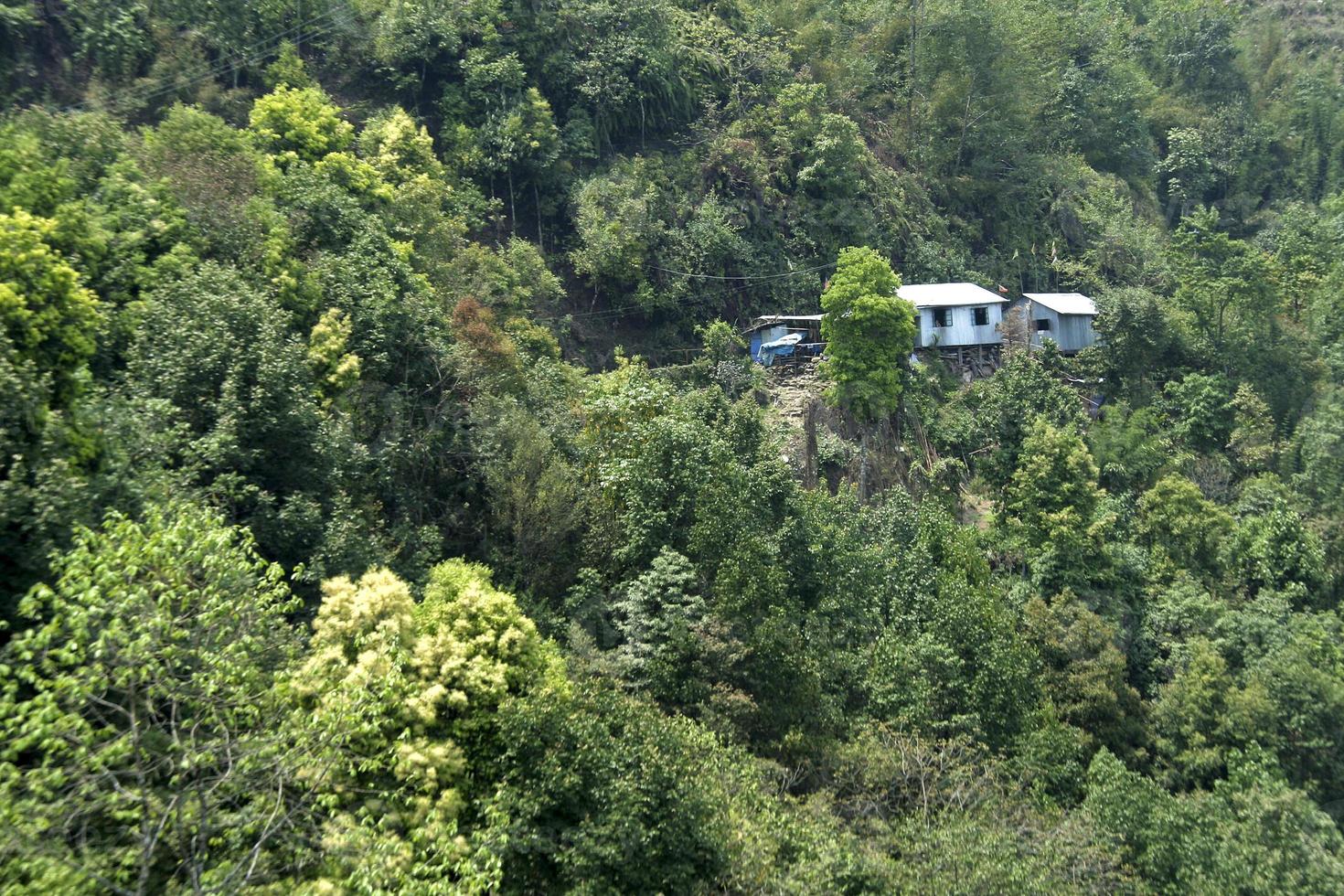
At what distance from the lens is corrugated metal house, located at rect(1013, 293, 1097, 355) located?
129 ft

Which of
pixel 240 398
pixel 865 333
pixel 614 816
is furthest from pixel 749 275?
pixel 614 816

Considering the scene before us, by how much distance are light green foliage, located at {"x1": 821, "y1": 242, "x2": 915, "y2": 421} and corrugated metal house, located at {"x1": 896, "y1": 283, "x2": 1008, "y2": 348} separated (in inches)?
184

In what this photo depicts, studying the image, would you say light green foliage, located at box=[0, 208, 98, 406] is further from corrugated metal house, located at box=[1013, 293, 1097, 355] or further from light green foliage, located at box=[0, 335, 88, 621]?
corrugated metal house, located at box=[1013, 293, 1097, 355]

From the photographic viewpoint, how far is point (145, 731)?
36.3ft

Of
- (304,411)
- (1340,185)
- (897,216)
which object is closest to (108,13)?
(304,411)

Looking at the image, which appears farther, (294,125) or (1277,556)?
(1277,556)

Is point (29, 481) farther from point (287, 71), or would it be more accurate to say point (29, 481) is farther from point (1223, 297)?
point (1223, 297)

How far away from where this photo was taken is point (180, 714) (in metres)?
11.9

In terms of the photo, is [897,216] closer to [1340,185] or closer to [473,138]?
[473,138]

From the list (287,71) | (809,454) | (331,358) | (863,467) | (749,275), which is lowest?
(863,467)

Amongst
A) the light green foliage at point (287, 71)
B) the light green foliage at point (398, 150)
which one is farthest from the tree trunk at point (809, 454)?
the light green foliage at point (287, 71)

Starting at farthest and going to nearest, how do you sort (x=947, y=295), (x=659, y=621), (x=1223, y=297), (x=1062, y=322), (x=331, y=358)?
(x=1062, y=322), (x=1223, y=297), (x=947, y=295), (x=331, y=358), (x=659, y=621)

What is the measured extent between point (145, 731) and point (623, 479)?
42.8ft

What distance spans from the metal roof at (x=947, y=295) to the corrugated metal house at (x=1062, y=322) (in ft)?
6.29
